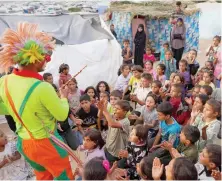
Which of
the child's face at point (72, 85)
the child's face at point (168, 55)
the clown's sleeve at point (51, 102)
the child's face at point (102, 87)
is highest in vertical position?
the clown's sleeve at point (51, 102)

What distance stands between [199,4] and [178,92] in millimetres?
A: 6427

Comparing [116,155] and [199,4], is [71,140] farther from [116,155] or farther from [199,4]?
[199,4]

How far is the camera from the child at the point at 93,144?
3193mm

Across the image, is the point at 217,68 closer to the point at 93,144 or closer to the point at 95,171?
the point at 93,144

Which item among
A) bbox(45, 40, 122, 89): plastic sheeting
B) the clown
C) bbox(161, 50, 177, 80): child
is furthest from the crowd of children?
Answer: bbox(45, 40, 122, 89): plastic sheeting

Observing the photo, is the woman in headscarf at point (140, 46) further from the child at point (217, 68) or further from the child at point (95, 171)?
the child at point (95, 171)

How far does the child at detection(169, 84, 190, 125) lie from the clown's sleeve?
2.01 meters

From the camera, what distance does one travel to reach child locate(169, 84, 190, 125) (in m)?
4.31

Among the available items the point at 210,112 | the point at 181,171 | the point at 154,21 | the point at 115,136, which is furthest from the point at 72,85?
the point at 154,21

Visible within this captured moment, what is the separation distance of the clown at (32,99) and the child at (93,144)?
0.41 m

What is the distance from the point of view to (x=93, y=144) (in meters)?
3.22

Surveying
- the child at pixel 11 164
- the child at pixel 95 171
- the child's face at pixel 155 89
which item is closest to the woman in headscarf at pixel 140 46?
the child's face at pixel 155 89

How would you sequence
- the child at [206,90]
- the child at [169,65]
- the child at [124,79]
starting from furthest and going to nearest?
the child at [169,65]
the child at [124,79]
the child at [206,90]

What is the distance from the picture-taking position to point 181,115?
433 cm
